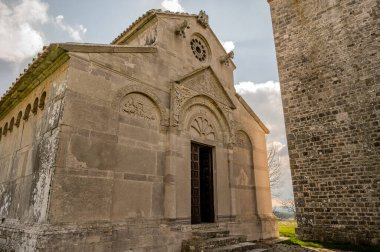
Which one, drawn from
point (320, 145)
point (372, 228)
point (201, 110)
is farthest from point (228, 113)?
point (372, 228)

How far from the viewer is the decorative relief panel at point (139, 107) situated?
7.18 m

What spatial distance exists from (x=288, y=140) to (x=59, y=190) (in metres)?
9.54

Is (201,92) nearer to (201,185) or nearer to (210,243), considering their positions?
(201,185)

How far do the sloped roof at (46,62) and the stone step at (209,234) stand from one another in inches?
227

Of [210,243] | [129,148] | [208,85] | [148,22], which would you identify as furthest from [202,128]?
[148,22]

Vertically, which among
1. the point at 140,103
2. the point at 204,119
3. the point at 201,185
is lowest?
the point at 201,185

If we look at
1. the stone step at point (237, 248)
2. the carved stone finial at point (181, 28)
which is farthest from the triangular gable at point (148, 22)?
the stone step at point (237, 248)

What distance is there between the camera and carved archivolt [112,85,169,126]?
7062mm

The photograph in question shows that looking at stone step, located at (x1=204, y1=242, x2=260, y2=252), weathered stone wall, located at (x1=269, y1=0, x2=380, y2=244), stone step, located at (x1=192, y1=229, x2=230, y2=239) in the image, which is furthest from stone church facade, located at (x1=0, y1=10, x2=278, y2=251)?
weathered stone wall, located at (x1=269, y1=0, x2=380, y2=244)

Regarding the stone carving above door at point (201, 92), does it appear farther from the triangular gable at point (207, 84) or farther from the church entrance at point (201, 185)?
the church entrance at point (201, 185)

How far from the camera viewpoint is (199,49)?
1064cm

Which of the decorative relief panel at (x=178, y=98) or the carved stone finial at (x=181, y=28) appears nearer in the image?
the decorative relief panel at (x=178, y=98)

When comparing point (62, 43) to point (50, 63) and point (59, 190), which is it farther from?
point (59, 190)

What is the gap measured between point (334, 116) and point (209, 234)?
686cm
